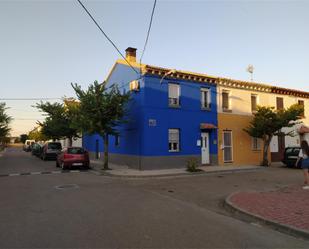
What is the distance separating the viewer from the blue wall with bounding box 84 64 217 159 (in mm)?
18172

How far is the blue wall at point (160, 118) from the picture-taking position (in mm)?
18172

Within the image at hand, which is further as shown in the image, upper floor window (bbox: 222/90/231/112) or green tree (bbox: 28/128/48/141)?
green tree (bbox: 28/128/48/141)

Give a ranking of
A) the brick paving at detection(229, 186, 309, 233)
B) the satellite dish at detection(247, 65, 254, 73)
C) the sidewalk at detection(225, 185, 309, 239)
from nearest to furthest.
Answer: the sidewalk at detection(225, 185, 309, 239), the brick paving at detection(229, 186, 309, 233), the satellite dish at detection(247, 65, 254, 73)

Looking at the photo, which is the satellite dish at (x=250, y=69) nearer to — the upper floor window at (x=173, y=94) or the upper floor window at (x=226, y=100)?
the upper floor window at (x=226, y=100)

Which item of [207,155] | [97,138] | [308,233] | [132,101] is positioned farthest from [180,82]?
[308,233]

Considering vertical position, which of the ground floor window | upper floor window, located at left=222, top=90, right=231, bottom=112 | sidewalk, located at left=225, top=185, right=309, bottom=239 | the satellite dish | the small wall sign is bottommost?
sidewalk, located at left=225, top=185, right=309, bottom=239

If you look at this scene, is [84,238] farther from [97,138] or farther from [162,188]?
[97,138]

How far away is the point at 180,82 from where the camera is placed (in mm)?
19484

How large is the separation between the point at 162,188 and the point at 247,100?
A: 13.9m

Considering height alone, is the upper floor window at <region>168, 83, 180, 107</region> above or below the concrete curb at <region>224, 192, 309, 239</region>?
above

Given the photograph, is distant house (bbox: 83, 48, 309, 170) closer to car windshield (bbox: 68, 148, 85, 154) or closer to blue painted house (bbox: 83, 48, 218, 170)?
blue painted house (bbox: 83, 48, 218, 170)

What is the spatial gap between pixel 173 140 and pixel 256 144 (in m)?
8.18

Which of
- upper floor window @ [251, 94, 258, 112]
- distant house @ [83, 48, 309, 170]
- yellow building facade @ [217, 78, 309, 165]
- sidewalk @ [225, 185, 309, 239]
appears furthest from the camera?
upper floor window @ [251, 94, 258, 112]

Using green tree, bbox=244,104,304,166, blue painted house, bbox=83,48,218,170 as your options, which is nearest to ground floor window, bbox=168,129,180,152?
blue painted house, bbox=83,48,218,170
